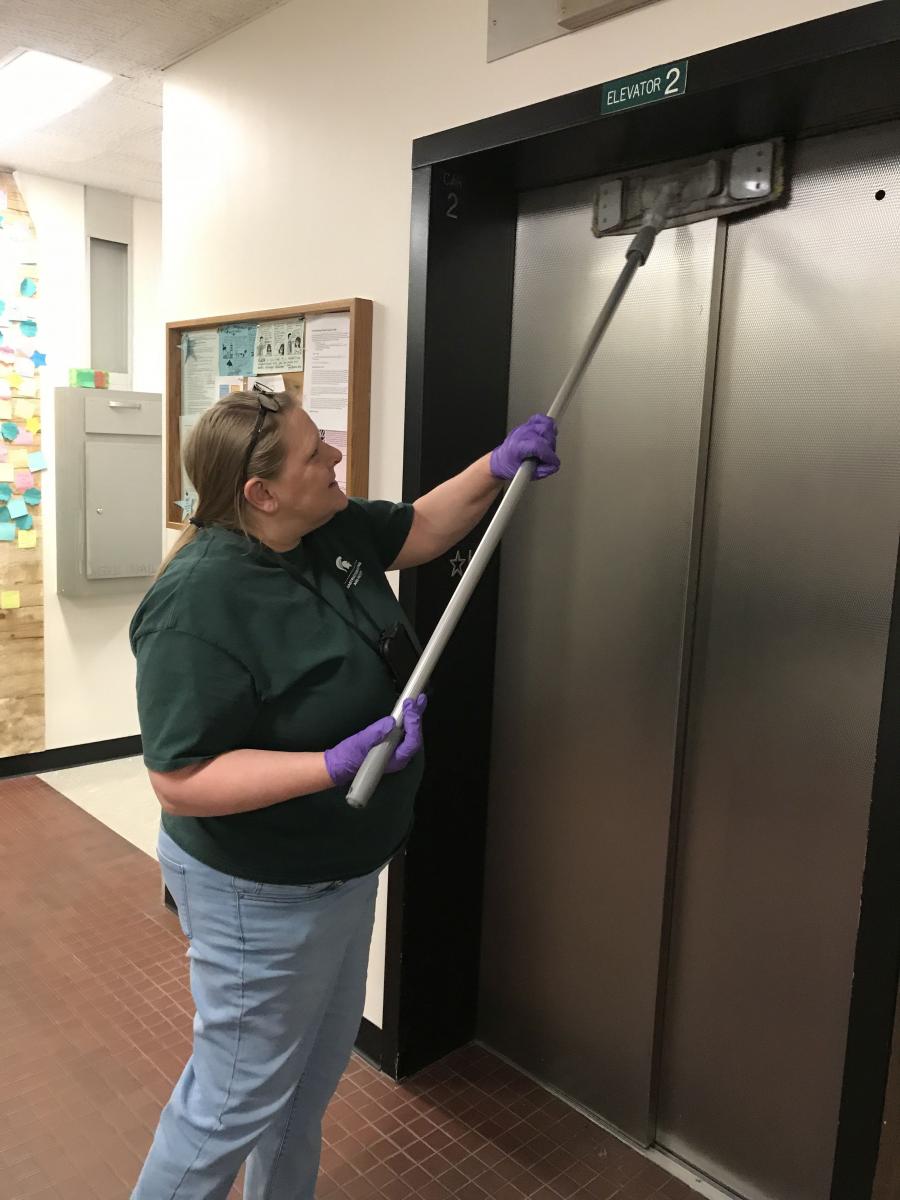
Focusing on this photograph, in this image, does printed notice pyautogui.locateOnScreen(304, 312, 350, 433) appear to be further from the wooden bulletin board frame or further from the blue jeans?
the blue jeans

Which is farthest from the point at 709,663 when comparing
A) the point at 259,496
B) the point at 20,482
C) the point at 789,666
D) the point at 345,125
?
the point at 20,482

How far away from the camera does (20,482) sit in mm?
4016

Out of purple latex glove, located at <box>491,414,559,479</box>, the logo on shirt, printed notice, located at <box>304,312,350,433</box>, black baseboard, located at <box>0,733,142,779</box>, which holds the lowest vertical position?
black baseboard, located at <box>0,733,142,779</box>

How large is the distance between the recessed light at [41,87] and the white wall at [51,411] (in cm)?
74

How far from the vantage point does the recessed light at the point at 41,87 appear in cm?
282

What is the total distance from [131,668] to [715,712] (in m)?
3.37

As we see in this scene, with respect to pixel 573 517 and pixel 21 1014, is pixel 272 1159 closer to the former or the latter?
pixel 21 1014

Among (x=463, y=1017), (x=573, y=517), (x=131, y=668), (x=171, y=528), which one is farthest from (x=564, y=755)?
(x=131, y=668)

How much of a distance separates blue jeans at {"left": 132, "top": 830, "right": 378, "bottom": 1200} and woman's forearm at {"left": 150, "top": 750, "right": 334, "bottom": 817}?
180mm

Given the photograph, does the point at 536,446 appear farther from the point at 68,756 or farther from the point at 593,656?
the point at 68,756

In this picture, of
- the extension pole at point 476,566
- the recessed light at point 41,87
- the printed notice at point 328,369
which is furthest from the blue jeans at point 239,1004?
the recessed light at point 41,87

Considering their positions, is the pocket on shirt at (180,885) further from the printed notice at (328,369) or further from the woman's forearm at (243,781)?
the printed notice at (328,369)

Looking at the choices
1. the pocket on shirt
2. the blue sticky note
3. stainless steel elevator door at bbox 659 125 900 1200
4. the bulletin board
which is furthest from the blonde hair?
the bulletin board

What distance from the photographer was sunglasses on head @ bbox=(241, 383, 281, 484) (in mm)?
1385
